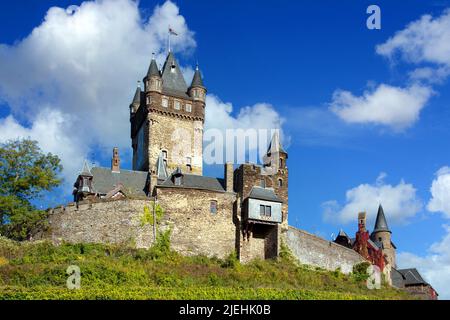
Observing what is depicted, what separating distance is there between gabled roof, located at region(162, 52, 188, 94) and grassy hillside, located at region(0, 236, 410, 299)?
23.4 metres

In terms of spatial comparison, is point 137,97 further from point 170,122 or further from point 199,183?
point 199,183

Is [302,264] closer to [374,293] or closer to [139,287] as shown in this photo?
[374,293]

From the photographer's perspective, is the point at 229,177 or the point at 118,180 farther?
the point at 118,180

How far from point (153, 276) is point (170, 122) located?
25845mm

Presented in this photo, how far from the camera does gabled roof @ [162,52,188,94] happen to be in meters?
72.0

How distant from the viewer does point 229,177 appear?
5678cm

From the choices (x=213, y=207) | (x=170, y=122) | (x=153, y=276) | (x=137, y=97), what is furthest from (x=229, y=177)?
(x=137, y=97)

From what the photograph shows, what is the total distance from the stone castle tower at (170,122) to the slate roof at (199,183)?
10.7m

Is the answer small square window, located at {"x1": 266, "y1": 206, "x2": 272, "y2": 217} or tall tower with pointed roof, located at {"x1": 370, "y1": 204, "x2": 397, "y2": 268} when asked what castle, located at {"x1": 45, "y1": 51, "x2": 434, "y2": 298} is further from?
tall tower with pointed roof, located at {"x1": 370, "y1": 204, "x2": 397, "y2": 268}

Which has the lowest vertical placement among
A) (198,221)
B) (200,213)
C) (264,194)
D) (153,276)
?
(153,276)

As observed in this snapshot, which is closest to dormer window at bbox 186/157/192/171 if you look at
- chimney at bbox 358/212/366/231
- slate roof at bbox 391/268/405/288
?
chimney at bbox 358/212/366/231

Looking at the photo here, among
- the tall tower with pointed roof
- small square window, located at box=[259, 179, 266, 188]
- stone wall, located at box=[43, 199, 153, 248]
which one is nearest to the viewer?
stone wall, located at box=[43, 199, 153, 248]

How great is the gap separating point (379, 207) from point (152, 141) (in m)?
31.9
